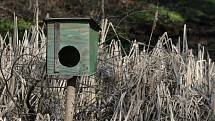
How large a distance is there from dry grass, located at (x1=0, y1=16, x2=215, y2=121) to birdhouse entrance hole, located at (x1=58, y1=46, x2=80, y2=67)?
141mm

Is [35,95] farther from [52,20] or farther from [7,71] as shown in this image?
[52,20]

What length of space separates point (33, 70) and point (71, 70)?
31.3 inches

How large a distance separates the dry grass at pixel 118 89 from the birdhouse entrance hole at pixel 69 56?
0.46ft

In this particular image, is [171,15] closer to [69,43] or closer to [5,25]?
[5,25]

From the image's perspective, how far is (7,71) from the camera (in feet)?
11.7

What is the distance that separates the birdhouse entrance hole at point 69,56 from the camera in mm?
3045

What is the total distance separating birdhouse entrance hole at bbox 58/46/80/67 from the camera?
9.99 ft

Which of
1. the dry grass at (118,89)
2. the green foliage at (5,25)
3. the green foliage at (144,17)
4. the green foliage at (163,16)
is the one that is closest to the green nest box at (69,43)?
the dry grass at (118,89)

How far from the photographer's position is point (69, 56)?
10.4ft

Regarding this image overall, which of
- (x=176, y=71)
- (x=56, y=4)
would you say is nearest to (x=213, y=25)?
(x=56, y=4)

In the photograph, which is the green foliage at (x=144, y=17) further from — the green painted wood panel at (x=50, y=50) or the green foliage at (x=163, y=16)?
the green painted wood panel at (x=50, y=50)

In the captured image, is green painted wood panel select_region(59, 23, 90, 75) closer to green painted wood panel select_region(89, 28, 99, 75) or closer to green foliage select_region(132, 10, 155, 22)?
green painted wood panel select_region(89, 28, 99, 75)

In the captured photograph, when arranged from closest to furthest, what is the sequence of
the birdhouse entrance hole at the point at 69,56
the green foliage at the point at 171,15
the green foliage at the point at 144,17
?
the birdhouse entrance hole at the point at 69,56 < the green foliage at the point at 144,17 < the green foliage at the point at 171,15

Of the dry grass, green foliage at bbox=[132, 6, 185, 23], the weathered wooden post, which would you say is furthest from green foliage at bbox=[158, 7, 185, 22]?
the weathered wooden post
